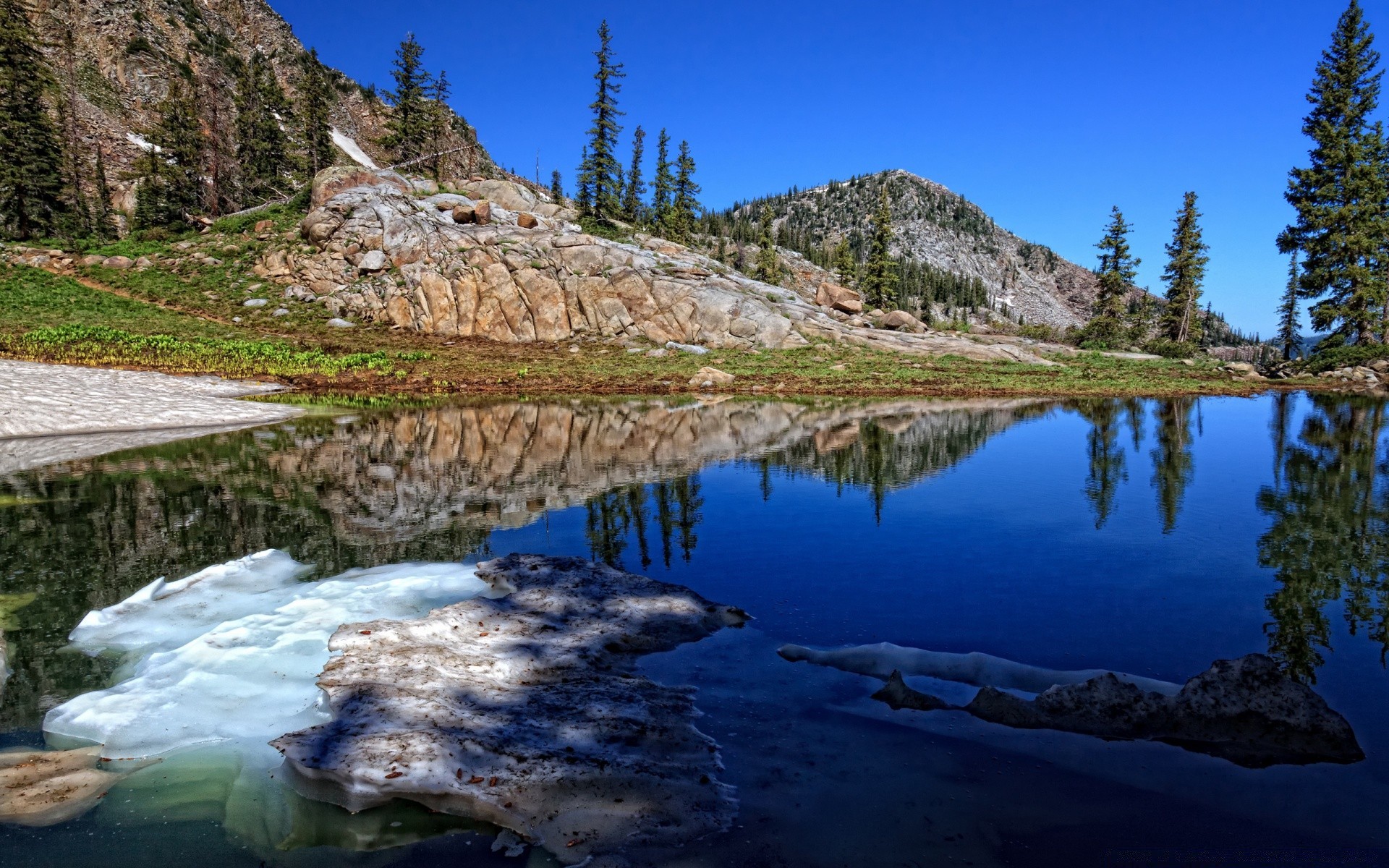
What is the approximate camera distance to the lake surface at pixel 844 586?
418cm

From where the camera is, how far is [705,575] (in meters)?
9.03

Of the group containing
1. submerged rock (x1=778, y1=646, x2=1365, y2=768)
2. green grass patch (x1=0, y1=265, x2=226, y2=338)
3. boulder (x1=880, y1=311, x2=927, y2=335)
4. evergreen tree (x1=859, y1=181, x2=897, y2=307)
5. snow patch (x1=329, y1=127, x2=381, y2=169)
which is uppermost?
snow patch (x1=329, y1=127, x2=381, y2=169)

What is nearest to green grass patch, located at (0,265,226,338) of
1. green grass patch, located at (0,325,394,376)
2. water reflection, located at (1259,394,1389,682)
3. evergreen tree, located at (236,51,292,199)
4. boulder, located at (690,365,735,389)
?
green grass patch, located at (0,325,394,376)

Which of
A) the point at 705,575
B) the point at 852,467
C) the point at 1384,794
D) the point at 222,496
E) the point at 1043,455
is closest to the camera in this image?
the point at 1384,794

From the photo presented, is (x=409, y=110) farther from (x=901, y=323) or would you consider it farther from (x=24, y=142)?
(x=901, y=323)

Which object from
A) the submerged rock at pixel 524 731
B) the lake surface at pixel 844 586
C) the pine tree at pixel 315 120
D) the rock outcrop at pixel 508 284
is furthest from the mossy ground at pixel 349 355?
the submerged rock at pixel 524 731

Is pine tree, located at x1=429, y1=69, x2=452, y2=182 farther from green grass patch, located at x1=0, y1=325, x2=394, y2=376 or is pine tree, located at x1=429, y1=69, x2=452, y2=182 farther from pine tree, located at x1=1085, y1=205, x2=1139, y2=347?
pine tree, located at x1=1085, y1=205, x2=1139, y2=347

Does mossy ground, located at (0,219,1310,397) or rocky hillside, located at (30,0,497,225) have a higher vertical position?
rocky hillside, located at (30,0,497,225)

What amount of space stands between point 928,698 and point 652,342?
1729 inches

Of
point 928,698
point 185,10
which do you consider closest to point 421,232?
point 928,698

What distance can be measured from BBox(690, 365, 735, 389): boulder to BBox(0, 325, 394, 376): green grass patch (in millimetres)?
15710

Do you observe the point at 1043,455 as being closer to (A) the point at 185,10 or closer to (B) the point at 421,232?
(B) the point at 421,232

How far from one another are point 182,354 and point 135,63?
82965mm

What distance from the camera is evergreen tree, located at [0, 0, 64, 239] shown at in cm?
4934
